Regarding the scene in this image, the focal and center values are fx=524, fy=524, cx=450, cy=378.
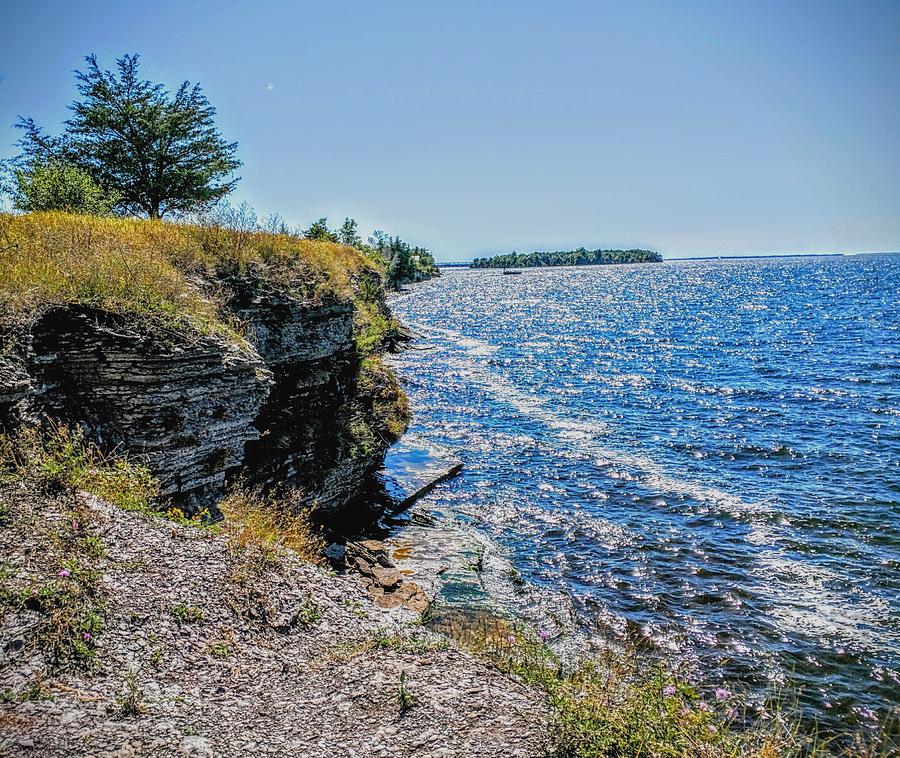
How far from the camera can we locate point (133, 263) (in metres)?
12.4

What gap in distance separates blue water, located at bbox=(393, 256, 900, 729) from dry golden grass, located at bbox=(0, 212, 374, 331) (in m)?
12.1

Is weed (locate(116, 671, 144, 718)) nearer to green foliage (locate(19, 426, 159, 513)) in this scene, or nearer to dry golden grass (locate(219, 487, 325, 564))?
dry golden grass (locate(219, 487, 325, 564))

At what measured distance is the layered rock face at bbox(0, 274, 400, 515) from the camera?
10.4 meters

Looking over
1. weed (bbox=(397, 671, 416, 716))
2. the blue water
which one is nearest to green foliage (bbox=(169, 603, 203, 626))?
weed (bbox=(397, 671, 416, 716))

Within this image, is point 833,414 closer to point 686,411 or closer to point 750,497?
point 686,411

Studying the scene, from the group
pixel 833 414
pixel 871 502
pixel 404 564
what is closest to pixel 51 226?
pixel 404 564

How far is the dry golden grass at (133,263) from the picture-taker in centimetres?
1104

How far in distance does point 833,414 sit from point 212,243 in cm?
3595

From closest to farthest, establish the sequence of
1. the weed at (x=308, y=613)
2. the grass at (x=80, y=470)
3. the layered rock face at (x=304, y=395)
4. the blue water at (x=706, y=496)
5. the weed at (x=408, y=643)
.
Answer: the weed at (x=408, y=643) < the weed at (x=308, y=613) < the grass at (x=80, y=470) < the blue water at (x=706, y=496) < the layered rock face at (x=304, y=395)

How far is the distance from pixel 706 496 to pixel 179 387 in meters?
21.0

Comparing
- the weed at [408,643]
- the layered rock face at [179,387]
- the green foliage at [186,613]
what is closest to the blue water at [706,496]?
the weed at [408,643]

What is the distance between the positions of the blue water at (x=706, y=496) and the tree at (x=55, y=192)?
57.6 feet

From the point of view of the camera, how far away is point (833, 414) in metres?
32.7

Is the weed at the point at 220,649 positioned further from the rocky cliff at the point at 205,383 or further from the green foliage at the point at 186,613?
the rocky cliff at the point at 205,383
